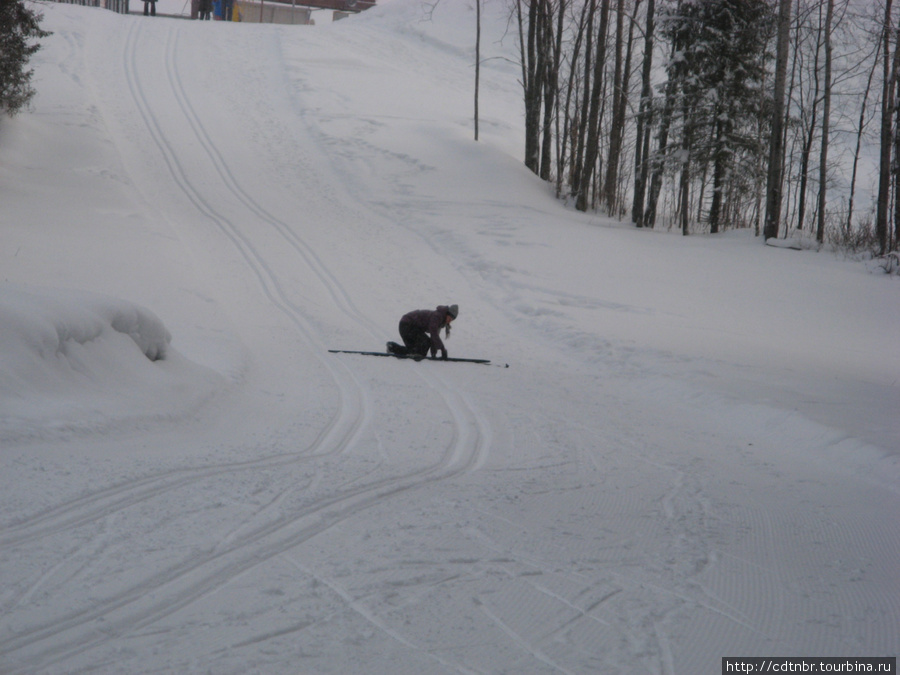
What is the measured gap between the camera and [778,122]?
64.2ft

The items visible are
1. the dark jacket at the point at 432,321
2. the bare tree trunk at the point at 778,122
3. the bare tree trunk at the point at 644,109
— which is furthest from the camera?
the bare tree trunk at the point at 644,109

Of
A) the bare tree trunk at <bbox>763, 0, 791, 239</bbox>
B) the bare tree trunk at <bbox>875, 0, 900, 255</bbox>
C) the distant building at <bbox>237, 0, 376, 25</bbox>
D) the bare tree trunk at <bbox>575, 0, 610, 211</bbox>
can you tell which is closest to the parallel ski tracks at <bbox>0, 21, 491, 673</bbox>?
the bare tree trunk at <bbox>763, 0, 791, 239</bbox>

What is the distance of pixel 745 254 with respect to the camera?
19.4 meters

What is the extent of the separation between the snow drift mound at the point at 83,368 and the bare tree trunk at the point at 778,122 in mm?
16967

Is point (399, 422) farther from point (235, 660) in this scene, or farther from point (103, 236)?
point (103, 236)

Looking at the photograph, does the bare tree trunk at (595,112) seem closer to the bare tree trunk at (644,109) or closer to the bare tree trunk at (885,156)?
the bare tree trunk at (644,109)

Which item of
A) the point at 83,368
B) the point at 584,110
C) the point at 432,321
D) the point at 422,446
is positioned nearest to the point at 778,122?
the point at 584,110

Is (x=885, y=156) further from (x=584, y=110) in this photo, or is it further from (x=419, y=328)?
(x=419, y=328)

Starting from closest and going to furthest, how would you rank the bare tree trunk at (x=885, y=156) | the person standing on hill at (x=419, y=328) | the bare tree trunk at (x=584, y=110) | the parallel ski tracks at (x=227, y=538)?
the parallel ski tracks at (x=227, y=538)
the person standing on hill at (x=419, y=328)
the bare tree trunk at (x=885, y=156)
the bare tree trunk at (x=584, y=110)

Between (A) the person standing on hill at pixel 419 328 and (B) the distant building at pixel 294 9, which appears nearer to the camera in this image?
(A) the person standing on hill at pixel 419 328

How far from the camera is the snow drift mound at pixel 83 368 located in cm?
582

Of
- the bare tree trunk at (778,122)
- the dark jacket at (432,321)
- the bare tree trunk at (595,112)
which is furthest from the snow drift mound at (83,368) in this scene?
the bare tree trunk at (595,112)

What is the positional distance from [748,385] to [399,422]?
5.04m

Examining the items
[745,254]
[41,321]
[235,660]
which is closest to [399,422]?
→ [41,321]
